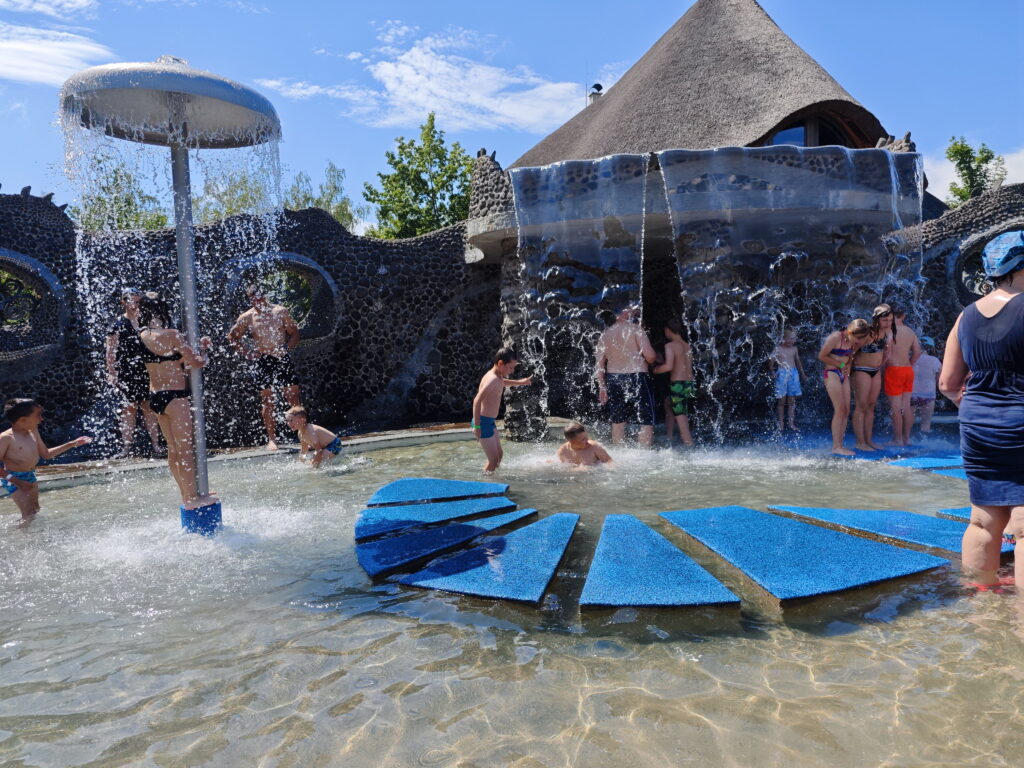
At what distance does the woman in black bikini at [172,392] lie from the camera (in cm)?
423

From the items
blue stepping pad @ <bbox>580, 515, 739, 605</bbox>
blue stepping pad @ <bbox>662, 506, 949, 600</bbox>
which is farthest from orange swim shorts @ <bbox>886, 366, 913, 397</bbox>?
blue stepping pad @ <bbox>580, 515, 739, 605</bbox>

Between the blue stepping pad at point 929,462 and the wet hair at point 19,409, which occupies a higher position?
the wet hair at point 19,409

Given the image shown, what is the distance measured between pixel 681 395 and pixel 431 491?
12.0 ft

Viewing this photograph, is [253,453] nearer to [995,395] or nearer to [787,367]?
[787,367]

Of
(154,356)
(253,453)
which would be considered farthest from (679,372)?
(154,356)

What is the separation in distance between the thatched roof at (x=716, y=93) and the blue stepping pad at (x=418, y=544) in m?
8.43

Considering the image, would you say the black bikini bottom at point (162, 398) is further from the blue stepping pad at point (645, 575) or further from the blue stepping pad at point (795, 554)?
the blue stepping pad at point (795, 554)

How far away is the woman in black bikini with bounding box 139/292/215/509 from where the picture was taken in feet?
13.9

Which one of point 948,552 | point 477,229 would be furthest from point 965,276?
point 948,552

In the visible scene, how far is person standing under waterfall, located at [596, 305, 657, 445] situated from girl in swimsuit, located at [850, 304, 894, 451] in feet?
7.00

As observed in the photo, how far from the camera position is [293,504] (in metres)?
5.27

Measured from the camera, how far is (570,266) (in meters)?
8.50

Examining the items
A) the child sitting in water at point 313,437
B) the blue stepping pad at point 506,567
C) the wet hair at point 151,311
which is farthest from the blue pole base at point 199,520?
the child sitting in water at point 313,437

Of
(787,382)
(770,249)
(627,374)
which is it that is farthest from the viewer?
(770,249)
